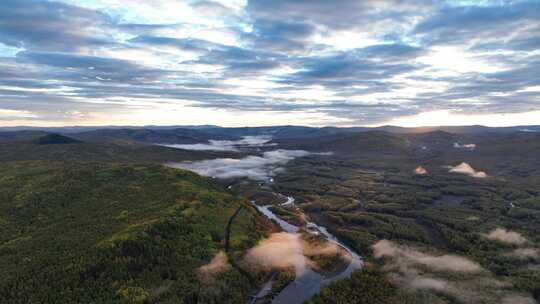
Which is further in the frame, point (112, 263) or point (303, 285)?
point (303, 285)

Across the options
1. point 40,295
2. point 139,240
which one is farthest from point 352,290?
point 40,295

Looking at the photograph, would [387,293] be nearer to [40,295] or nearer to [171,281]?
[171,281]

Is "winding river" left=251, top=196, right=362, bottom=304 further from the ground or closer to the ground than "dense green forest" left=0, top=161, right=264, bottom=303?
closer to the ground

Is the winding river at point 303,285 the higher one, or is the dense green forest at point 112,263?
the dense green forest at point 112,263

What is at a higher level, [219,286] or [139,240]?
[139,240]

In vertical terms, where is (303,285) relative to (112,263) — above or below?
below

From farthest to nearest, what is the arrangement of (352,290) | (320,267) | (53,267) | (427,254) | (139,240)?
(427,254), (320,267), (139,240), (352,290), (53,267)

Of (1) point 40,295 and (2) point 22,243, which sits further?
(2) point 22,243

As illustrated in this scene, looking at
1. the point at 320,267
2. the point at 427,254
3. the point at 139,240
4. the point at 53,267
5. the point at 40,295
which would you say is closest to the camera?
the point at 40,295

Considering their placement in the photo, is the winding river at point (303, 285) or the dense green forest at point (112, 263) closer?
the dense green forest at point (112, 263)

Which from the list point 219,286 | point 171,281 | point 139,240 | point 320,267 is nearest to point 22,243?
point 139,240

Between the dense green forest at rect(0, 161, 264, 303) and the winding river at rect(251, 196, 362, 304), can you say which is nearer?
the dense green forest at rect(0, 161, 264, 303)
